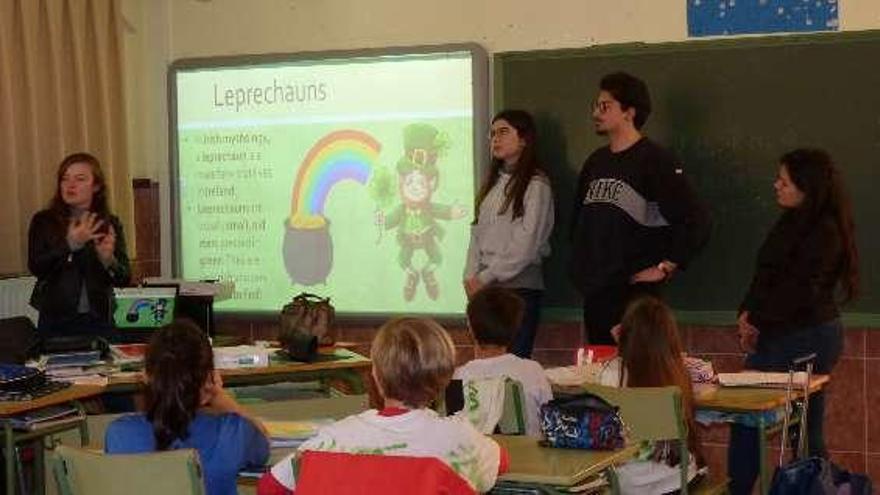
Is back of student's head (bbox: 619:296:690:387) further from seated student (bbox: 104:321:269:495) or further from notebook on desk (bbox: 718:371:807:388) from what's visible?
seated student (bbox: 104:321:269:495)

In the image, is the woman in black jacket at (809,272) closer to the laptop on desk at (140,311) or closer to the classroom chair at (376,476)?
the laptop on desk at (140,311)

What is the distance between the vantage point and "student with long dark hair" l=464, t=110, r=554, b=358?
6.60 metres

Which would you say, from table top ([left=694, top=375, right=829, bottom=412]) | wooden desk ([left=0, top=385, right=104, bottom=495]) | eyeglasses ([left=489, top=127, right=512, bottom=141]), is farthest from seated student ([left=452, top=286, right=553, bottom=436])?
eyeglasses ([left=489, top=127, right=512, bottom=141])

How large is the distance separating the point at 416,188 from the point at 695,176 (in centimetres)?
140

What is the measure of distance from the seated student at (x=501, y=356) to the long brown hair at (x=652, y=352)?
11.2 inches

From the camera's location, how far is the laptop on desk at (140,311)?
619 cm

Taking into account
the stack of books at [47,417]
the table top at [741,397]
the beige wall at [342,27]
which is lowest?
the stack of books at [47,417]

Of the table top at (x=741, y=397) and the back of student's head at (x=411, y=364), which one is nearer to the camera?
the back of student's head at (x=411, y=364)

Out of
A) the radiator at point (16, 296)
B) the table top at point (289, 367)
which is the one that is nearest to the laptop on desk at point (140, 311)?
the table top at point (289, 367)

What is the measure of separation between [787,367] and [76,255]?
2.96 meters

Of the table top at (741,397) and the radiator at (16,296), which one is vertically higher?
the radiator at (16,296)

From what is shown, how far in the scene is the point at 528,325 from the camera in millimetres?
6715

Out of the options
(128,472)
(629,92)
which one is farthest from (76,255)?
(128,472)

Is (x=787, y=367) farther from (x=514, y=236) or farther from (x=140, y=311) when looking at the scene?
(x=140, y=311)
